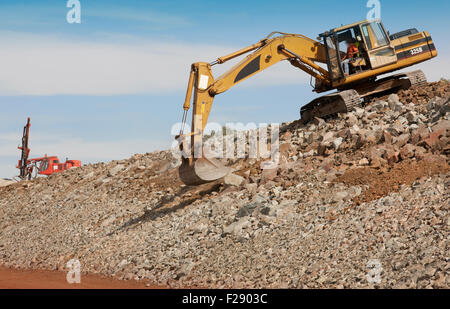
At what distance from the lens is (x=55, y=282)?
1234 cm

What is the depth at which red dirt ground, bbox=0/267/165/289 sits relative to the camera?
37.7 feet

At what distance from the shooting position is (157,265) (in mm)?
12352

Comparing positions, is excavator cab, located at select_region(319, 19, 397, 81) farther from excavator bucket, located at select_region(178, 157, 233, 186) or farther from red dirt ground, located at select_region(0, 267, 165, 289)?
red dirt ground, located at select_region(0, 267, 165, 289)

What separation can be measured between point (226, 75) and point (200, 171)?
320cm

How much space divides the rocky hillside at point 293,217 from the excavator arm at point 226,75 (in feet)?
3.57

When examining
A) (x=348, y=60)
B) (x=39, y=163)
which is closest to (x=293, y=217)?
(x=348, y=60)

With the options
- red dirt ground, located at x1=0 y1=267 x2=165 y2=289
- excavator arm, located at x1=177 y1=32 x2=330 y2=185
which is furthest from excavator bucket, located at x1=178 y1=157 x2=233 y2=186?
red dirt ground, located at x1=0 y1=267 x2=165 y2=289

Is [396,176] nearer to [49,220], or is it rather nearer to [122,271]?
[122,271]

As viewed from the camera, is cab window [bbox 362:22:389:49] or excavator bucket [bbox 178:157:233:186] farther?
cab window [bbox 362:22:389:49]

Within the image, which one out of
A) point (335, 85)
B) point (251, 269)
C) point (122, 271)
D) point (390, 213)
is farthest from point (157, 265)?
point (335, 85)

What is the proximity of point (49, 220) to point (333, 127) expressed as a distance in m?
10.7

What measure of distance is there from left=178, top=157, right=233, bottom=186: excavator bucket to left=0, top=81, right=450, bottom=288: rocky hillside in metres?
0.75
